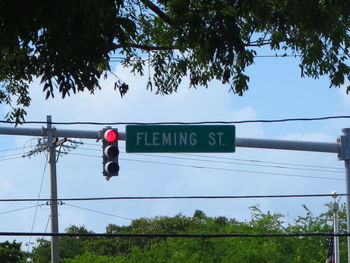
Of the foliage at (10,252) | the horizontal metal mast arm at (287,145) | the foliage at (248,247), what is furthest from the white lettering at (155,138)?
the foliage at (10,252)

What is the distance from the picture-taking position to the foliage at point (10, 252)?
164 ft

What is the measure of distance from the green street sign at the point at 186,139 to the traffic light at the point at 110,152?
157 centimetres

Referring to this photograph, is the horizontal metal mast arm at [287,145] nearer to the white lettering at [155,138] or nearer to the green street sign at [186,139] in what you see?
the green street sign at [186,139]

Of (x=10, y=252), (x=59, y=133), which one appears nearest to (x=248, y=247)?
(x=10, y=252)

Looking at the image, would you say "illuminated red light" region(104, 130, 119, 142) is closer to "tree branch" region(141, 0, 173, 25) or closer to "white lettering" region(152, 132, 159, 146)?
"white lettering" region(152, 132, 159, 146)

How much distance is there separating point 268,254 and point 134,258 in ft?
19.6

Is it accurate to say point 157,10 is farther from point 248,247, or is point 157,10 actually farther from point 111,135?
point 248,247

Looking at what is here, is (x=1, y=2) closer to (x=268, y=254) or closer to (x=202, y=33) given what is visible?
(x=202, y=33)

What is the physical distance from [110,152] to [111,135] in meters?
0.48

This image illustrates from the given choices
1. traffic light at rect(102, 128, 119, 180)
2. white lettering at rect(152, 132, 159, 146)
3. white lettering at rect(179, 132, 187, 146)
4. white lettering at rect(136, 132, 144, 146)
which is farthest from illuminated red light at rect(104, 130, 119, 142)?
white lettering at rect(179, 132, 187, 146)

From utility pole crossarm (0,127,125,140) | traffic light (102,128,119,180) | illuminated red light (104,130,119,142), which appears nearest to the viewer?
utility pole crossarm (0,127,125,140)

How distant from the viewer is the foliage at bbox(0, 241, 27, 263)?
5012cm

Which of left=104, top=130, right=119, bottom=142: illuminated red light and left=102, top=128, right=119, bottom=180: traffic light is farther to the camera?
left=102, top=128, right=119, bottom=180: traffic light

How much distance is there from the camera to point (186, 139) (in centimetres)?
1522
